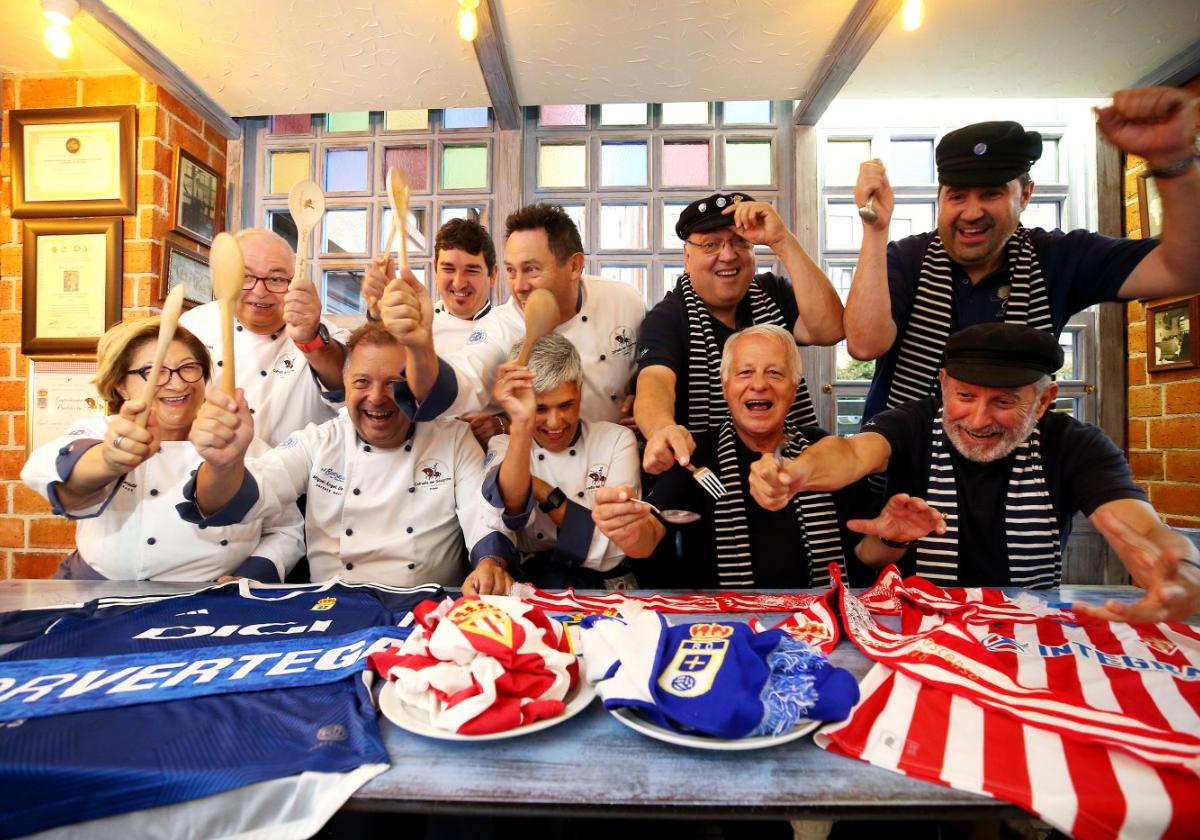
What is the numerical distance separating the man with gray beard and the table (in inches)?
30.1

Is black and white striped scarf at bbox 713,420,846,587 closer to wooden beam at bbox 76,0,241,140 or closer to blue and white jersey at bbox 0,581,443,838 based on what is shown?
blue and white jersey at bbox 0,581,443,838

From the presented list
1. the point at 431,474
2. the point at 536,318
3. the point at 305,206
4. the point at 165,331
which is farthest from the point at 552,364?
the point at 165,331

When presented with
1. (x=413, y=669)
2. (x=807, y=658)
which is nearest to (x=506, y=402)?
(x=413, y=669)

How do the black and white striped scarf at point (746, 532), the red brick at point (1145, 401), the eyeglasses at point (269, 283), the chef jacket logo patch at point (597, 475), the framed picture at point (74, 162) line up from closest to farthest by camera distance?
the black and white striped scarf at point (746, 532) < the chef jacket logo patch at point (597, 475) < the eyeglasses at point (269, 283) < the red brick at point (1145, 401) < the framed picture at point (74, 162)

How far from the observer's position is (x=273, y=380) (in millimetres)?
2469

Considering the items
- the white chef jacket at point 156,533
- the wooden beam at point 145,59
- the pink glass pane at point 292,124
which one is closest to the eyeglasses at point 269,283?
the white chef jacket at point 156,533

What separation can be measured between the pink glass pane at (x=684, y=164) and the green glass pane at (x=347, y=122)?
188 cm

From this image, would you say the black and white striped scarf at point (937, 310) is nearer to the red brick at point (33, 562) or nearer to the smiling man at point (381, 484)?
the smiling man at point (381, 484)

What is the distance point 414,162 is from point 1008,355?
3.64 m

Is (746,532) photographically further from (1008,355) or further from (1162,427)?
(1162,427)

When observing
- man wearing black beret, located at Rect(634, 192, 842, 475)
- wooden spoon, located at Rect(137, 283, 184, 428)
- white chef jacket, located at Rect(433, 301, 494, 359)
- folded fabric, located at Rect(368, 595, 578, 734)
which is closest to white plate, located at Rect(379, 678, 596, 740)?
folded fabric, located at Rect(368, 595, 578, 734)

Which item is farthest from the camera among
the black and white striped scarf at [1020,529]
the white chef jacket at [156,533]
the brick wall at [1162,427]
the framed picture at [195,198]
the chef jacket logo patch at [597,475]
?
the framed picture at [195,198]

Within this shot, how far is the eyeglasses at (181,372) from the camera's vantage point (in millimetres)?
1791

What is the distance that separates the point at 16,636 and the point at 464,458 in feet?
3.76
